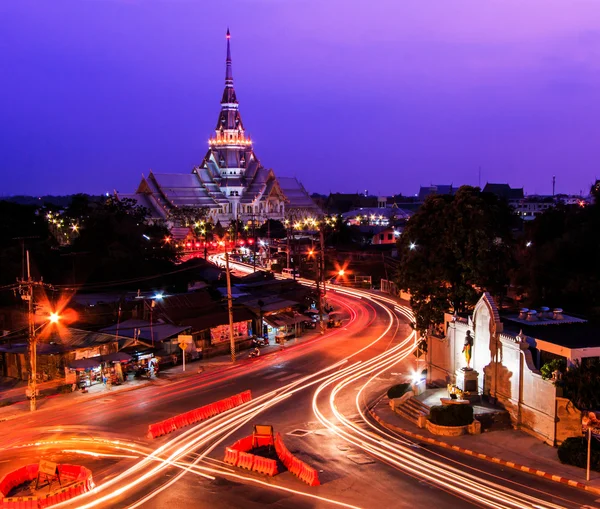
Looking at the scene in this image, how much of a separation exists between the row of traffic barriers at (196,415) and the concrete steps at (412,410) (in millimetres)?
6336

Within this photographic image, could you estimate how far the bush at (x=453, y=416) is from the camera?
21.8 meters

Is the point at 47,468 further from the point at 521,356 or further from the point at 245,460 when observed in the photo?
the point at 521,356

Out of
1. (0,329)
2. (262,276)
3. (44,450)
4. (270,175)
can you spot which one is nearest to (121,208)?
(262,276)

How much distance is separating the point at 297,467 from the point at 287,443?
10.6 feet

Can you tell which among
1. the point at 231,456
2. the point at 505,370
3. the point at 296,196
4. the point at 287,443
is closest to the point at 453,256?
the point at 505,370

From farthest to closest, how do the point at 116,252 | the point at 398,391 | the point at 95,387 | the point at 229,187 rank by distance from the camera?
the point at 229,187, the point at 116,252, the point at 95,387, the point at 398,391

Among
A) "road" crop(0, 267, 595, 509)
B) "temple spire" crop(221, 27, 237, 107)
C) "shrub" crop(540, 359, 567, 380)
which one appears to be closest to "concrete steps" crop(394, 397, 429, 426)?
"road" crop(0, 267, 595, 509)

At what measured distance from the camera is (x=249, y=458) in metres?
18.7

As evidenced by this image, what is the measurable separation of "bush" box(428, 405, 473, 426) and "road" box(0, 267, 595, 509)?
148cm

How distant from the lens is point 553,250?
115ft

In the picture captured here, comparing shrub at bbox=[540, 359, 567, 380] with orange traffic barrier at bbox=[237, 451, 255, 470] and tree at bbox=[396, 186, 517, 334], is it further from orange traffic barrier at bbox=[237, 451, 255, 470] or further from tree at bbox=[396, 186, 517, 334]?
orange traffic barrier at bbox=[237, 451, 255, 470]

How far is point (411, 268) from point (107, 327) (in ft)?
59.3

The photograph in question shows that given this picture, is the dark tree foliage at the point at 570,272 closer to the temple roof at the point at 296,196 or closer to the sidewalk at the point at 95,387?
the sidewalk at the point at 95,387

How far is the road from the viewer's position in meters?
16.7
